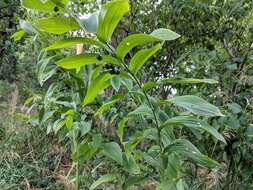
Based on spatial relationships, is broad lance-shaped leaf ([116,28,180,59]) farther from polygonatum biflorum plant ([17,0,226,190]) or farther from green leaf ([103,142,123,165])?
green leaf ([103,142,123,165])

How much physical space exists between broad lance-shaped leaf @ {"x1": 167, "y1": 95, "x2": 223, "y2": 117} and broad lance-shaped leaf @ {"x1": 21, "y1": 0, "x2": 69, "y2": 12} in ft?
1.11

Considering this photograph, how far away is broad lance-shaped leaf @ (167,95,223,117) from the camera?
3.29ft

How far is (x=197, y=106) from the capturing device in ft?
3.34

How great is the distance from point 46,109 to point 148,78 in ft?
5.42

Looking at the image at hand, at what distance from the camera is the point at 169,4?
309 cm

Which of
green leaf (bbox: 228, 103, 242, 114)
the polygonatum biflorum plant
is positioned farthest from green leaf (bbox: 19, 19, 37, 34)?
green leaf (bbox: 228, 103, 242, 114)

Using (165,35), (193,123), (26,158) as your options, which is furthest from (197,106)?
(26,158)

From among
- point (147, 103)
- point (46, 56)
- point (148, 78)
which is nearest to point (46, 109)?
point (46, 56)

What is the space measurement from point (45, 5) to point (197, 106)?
42 centimetres

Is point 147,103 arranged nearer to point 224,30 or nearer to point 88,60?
point 88,60

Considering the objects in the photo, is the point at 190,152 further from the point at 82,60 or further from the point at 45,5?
the point at 45,5

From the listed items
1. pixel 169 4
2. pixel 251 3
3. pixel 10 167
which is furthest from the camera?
pixel 10 167

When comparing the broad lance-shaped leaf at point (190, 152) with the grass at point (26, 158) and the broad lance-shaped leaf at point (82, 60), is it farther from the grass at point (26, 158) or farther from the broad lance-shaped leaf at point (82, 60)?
the grass at point (26, 158)

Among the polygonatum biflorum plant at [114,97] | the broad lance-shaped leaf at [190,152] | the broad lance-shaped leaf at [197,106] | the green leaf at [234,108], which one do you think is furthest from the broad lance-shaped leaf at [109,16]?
the green leaf at [234,108]
